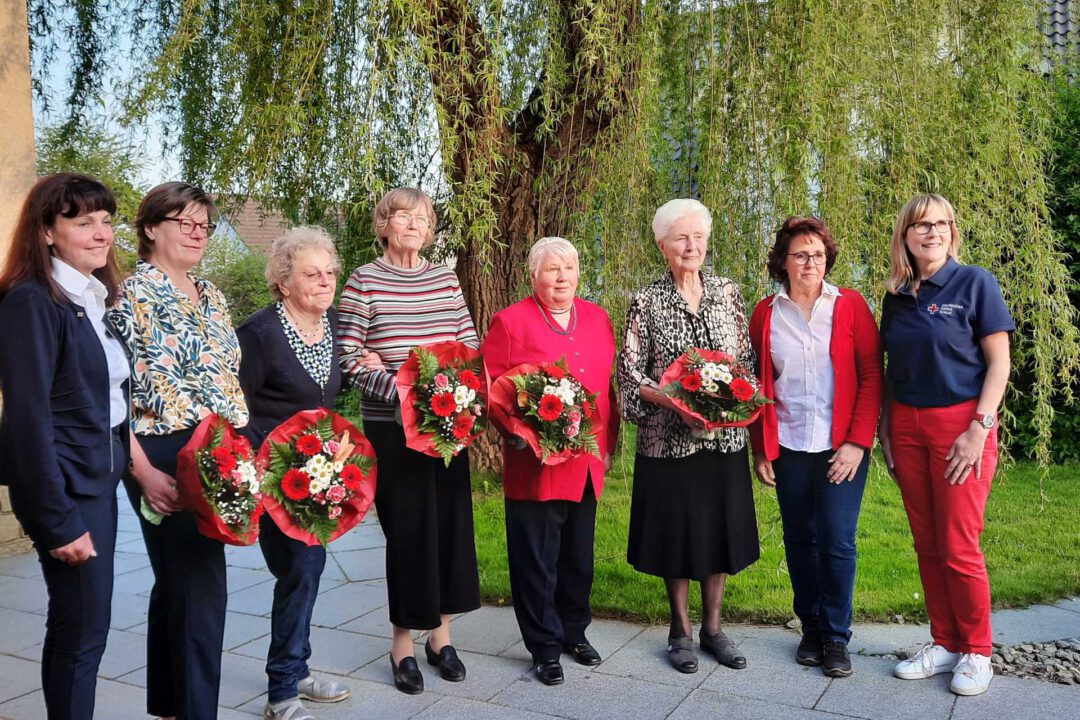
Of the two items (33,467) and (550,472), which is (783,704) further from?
(33,467)

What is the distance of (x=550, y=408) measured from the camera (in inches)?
123

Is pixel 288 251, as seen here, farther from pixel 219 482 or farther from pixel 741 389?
pixel 741 389

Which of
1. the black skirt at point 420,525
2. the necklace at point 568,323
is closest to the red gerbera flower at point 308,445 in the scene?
the black skirt at point 420,525

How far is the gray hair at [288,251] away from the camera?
3.04 metres

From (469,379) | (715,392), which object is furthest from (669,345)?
(469,379)

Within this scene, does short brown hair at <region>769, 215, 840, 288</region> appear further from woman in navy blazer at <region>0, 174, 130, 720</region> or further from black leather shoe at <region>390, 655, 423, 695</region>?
woman in navy blazer at <region>0, 174, 130, 720</region>

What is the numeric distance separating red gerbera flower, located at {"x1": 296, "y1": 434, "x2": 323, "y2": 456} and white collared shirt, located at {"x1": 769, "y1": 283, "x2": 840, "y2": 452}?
1784mm

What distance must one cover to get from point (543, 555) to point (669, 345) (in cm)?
97

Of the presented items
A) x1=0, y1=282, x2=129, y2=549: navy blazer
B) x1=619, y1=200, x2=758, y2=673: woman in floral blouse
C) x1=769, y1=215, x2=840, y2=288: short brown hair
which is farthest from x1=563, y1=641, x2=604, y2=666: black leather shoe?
x1=0, y1=282, x2=129, y2=549: navy blazer

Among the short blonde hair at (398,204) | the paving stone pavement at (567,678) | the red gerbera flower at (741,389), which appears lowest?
the paving stone pavement at (567,678)

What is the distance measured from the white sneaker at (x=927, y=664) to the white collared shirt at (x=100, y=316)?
9.49 feet

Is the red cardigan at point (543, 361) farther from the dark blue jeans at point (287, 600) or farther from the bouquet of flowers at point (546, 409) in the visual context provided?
the dark blue jeans at point (287, 600)

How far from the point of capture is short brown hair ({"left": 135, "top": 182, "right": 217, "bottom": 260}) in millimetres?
2609

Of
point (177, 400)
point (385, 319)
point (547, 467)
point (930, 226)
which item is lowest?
point (547, 467)
